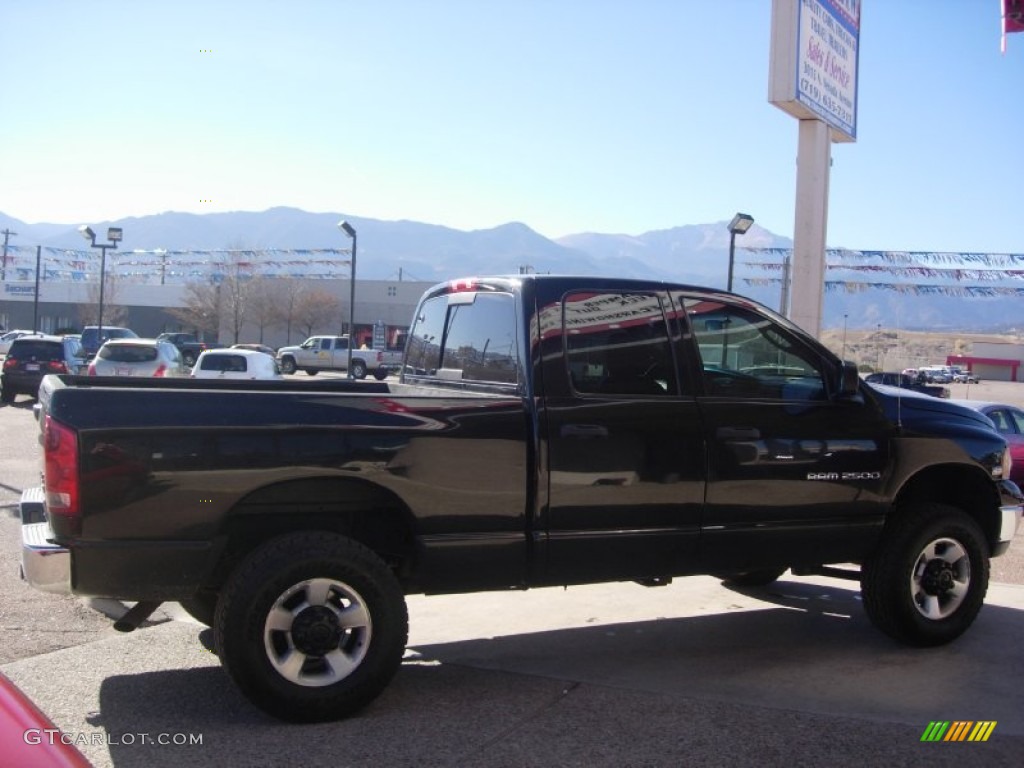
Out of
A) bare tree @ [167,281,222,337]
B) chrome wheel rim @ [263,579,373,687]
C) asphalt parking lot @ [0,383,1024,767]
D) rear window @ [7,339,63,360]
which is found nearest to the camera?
asphalt parking lot @ [0,383,1024,767]

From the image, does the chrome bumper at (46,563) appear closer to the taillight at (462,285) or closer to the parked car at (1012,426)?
the taillight at (462,285)

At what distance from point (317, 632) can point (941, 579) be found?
3715mm

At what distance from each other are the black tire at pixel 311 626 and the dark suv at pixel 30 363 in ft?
67.1

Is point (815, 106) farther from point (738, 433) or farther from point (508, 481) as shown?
point (508, 481)

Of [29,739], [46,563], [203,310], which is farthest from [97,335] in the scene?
[29,739]

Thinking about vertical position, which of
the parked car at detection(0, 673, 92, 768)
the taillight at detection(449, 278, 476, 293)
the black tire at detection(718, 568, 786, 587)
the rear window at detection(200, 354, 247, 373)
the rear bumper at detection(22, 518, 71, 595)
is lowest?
the black tire at detection(718, 568, 786, 587)

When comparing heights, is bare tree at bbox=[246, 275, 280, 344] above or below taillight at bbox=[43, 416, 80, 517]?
above

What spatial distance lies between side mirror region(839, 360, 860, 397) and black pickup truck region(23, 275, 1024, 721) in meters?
0.01

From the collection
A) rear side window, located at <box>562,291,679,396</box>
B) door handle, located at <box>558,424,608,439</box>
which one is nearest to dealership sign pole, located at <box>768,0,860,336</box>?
rear side window, located at <box>562,291,679,396</box>

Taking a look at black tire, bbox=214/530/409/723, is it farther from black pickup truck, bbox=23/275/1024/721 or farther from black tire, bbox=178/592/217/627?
black tire, bbox=178/592/217/627

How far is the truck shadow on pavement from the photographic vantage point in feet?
14.0

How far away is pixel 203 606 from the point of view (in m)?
4.93

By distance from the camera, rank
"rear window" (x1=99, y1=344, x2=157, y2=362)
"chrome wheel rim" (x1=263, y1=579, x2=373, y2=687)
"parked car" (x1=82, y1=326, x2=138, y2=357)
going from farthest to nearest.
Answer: "parked car" (x1=82, y1=326, x2=138, y2=357), "rear window" (x1=99, y1=344, x2=157, y2=362), "chrome wheel rim" (x1=263, y1=579, x2=373, y2=687)

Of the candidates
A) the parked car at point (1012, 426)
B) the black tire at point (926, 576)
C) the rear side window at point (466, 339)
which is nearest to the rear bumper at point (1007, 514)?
the black tire at point (926, 576)
